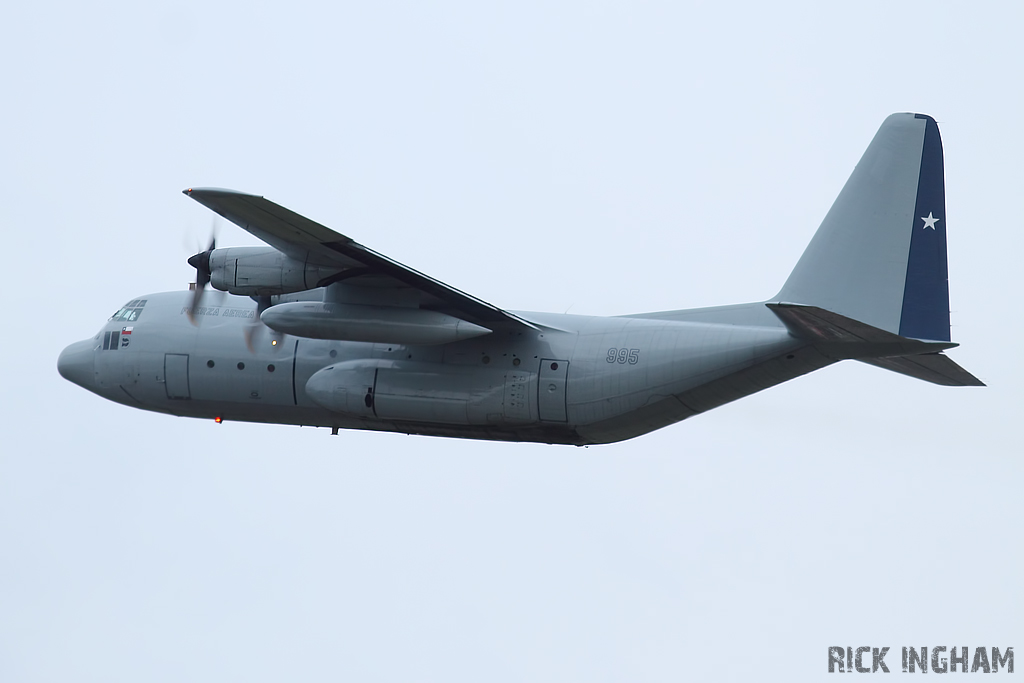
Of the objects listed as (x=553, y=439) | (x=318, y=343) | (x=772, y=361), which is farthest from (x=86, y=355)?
(x=772, y=361)

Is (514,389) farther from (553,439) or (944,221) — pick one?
(944,221)

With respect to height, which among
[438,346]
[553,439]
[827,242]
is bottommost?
[553,439]

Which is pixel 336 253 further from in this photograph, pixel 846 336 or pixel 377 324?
pixel 846 336

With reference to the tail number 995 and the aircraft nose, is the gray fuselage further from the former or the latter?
the aircraft nose

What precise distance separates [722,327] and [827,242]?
6.42 feet

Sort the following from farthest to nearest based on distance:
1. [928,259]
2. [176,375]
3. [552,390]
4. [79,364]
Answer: [79,364]
[176,375]
[552,390]
[928,259]

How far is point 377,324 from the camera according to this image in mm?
21703

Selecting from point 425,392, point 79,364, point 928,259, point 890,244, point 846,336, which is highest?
point 890,244

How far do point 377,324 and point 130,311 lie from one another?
5511mm

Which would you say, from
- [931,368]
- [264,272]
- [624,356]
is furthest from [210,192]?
[931,368]

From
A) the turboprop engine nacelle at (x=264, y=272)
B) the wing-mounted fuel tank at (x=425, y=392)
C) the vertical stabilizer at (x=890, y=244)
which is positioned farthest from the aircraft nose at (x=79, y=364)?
the vertical stabilizer at (x=890, y=244)

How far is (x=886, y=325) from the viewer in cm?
2025

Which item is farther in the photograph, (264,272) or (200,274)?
(200,274)

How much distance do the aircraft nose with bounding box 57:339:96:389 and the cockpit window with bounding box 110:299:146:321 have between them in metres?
0.75
